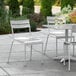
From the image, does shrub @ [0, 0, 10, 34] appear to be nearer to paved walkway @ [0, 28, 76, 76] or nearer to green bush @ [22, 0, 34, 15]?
green bush @ [22, 0, 34, 15]

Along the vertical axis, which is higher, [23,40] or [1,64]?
[23,40]

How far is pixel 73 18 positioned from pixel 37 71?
141cm

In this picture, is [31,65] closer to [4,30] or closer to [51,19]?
[51,19]

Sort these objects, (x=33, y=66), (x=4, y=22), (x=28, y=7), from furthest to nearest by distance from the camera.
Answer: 1. (x=28, y=7)
2. (x=4, y=22)
3. (x=33, y=66)

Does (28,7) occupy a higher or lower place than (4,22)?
higher

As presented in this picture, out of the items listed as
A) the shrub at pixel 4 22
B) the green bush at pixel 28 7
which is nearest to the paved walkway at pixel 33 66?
the shrub at pixel 4 22

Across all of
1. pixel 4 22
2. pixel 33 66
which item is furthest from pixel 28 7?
pixel 33 66

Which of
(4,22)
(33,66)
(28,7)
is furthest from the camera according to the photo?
(28,7)

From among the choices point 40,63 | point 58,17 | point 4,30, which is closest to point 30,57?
point 40,63

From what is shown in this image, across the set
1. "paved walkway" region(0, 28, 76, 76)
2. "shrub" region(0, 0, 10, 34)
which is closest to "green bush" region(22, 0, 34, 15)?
"shrub" region(0, 0, 10, 34)

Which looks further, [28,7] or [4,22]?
[28,7]

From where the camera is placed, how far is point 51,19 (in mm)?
8508

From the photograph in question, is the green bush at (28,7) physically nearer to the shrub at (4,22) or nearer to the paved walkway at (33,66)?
the shrub at (4,22)

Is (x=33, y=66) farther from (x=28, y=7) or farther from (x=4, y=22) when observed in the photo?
(x=28, y=7)
